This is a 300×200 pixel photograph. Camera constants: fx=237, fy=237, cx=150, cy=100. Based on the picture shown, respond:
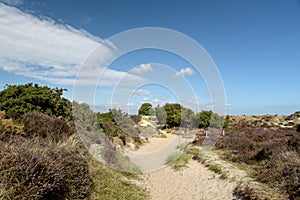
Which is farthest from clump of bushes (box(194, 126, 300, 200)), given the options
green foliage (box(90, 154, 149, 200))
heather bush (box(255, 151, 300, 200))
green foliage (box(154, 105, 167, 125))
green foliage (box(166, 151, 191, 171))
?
green foliage (box(154, 105, 167, 125))

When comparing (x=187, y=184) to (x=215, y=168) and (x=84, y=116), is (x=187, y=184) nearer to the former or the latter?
(x=215, y=168)

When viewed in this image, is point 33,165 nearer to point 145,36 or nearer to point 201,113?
point 145,36

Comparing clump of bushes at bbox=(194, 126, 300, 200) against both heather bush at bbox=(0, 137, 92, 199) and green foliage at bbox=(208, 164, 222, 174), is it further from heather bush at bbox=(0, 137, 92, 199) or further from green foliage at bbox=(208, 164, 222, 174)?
heather bush at bbox=(0, 137, 92, 199)

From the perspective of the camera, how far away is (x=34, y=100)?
11266 millimetres

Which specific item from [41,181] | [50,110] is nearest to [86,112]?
[50,110]

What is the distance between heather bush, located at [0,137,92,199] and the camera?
4067 millimetres

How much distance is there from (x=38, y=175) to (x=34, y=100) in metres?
7.63

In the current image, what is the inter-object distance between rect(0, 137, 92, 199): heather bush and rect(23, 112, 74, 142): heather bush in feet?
7.08

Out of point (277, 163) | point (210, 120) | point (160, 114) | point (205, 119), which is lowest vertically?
point (277, 163)

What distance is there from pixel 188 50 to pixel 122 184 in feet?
22.1

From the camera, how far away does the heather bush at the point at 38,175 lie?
407 cm

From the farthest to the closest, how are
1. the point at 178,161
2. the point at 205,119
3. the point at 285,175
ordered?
the point at 205,119
the point at 178,161
the point at 285,175

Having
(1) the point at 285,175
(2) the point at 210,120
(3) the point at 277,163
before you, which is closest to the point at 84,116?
(3) the point at 277,163

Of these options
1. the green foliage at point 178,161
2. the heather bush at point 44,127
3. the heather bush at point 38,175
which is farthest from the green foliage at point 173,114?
the heather bush at point 38,175
